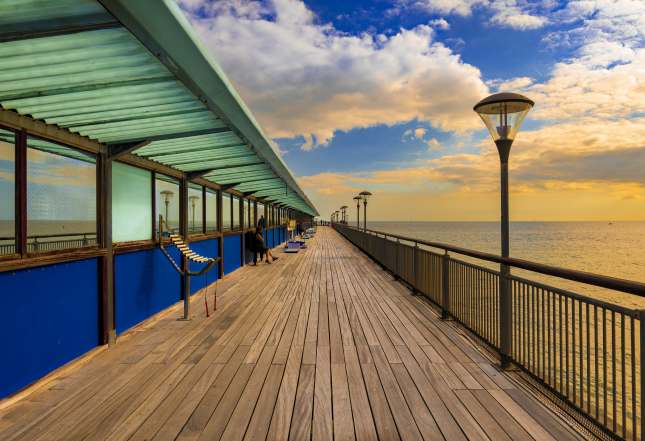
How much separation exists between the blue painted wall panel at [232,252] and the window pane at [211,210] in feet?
2.77

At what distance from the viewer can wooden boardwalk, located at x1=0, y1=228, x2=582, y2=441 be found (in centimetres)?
278

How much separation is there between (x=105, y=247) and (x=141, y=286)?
1.10m

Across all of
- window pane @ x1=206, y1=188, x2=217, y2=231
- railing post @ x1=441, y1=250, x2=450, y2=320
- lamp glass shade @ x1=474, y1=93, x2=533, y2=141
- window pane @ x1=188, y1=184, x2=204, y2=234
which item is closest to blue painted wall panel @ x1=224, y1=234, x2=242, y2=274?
window pane @ x1=206, y1=188, x2=217, y2=231

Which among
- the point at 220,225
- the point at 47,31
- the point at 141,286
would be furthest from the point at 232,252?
the point at 47,31

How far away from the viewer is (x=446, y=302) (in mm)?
5656

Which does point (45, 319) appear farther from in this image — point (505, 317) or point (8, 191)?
point (505, 317)

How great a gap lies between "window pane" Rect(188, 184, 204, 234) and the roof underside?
3137 mm

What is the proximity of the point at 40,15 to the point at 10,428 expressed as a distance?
2908mm

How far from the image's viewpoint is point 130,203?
554cm

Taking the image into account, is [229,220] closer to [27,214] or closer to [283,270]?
[283,270]

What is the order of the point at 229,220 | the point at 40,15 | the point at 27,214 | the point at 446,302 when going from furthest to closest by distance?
the point at 229,220 → the point at 446,302 → the point at 27,214 → the point at 40,15

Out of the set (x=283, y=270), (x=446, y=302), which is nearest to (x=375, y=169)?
(x=283, y=270)

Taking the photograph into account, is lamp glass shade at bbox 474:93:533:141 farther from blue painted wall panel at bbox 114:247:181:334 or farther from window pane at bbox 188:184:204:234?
window pane at bbox 188:184:204:234

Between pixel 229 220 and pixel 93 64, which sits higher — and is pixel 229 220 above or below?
below
